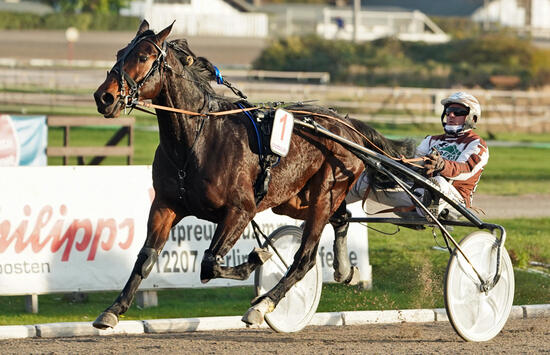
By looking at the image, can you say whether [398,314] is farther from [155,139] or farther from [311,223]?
[155,139]

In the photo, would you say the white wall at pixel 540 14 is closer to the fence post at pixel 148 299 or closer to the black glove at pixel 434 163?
the fence post at pixel 148 299

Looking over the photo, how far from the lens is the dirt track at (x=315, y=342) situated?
6.07 metres

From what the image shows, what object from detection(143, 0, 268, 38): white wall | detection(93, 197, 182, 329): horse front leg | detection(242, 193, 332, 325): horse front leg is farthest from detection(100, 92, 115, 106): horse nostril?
detection(143, 0, 268, 38): white wall

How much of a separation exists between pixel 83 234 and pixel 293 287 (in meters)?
2.00

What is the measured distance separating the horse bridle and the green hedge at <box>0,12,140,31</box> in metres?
46.9

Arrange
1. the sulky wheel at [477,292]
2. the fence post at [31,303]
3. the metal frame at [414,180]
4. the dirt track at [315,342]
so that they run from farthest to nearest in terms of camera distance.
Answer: the fence post at [31,303] < the sulky wheel at [477,292] < the metal frame at [414,180] < the dirt track at [315,342]

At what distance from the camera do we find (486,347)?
6324 millimetres

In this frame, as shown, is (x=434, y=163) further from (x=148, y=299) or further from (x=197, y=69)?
(x=148, y=299)

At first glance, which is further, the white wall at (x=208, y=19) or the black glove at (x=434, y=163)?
the white wall at (x=208, y=19)

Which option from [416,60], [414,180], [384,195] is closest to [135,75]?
[414,180]

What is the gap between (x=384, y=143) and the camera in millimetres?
7082

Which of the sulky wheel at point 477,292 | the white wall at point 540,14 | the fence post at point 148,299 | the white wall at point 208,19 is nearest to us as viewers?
the sulky wheel at point 477,292

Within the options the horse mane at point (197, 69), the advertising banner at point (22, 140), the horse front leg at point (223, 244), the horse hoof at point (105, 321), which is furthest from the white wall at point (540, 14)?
the horse hoof at point (105, 321)

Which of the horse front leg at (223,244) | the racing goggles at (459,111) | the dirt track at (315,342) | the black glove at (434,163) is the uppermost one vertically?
the racing goggles at (459,111)
